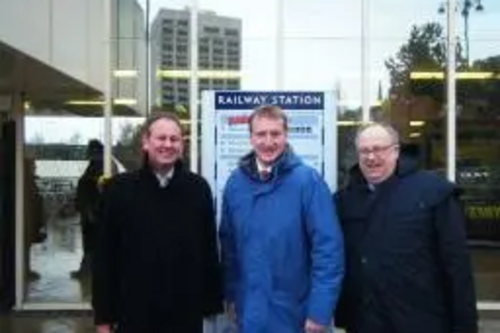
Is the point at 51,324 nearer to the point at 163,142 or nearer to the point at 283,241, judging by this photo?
the point at 163,142

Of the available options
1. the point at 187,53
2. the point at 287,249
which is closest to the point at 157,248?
the point at 287,249

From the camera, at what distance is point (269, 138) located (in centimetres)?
475

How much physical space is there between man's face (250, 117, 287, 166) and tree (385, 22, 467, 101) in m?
6.58

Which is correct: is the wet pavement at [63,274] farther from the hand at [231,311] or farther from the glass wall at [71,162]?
the hand at [231,311]

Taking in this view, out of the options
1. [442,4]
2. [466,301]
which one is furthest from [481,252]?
[466,301]

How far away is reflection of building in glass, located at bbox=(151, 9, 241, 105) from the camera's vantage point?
11016 mm

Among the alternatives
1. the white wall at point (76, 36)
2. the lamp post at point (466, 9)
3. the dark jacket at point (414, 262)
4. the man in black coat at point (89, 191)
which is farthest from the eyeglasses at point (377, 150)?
the man in black coat at point (89, 191)

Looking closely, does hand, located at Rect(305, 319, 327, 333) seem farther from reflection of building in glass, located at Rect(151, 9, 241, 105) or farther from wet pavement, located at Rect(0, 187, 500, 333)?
wet pavement, located at Rect(0, 187, 500, 333)

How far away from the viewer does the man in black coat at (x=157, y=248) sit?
15.8 feet

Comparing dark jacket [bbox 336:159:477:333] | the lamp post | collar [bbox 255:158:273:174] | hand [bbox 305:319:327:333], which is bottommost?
hand [bbox 305:319:327:333]

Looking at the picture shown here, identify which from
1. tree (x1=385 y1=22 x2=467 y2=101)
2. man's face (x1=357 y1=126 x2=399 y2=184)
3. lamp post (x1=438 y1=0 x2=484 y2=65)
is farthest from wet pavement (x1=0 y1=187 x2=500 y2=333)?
man's face (x1=357 y1=126 x2=399 y2=184)

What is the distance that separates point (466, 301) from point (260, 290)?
2.97ft

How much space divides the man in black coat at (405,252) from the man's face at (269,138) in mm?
360

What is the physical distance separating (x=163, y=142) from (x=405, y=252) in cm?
118
